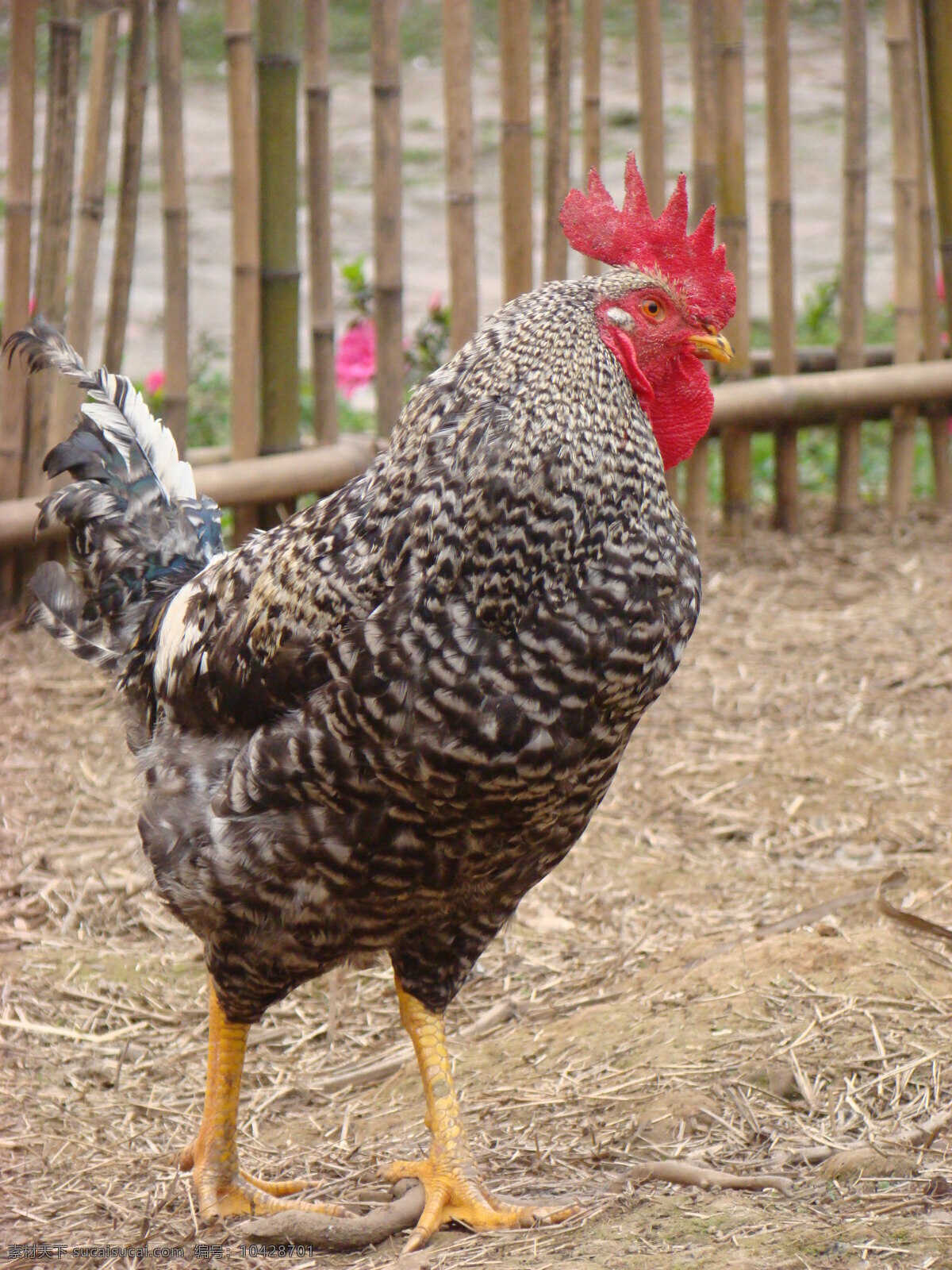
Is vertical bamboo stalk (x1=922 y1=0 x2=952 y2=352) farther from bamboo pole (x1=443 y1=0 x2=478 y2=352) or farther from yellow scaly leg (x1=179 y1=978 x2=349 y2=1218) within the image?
yellow scaly leg (x1=179 y1=978 x2=349 y2=1218)

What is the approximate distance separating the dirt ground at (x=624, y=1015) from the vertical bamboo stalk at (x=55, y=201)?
76 centimetres

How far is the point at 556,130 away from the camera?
17.7 feet

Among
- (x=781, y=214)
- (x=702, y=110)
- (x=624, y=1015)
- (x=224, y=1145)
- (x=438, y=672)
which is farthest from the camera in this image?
(x=781, y=214)

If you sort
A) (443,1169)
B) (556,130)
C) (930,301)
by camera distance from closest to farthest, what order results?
(443,1169) < (556,130) < (930,301)

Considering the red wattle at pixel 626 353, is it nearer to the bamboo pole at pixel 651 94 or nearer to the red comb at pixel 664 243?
the red comb at pixel 664 243

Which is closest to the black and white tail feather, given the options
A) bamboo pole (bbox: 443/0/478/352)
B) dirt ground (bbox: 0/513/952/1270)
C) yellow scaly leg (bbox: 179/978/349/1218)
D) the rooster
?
the rooster

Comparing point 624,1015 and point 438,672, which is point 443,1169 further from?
point 438,672

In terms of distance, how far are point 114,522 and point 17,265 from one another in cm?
196

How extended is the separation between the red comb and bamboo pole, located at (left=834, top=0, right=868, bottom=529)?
3.60 m

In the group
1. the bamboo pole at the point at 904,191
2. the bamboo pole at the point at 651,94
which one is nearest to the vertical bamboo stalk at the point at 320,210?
the bamboo pole at the point at 651,94

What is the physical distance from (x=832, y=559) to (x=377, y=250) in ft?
8.38

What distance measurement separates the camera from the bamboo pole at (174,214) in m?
4.82

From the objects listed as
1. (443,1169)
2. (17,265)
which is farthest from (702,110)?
(443,1169)

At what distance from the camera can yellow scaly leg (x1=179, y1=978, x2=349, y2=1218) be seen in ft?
9.23
